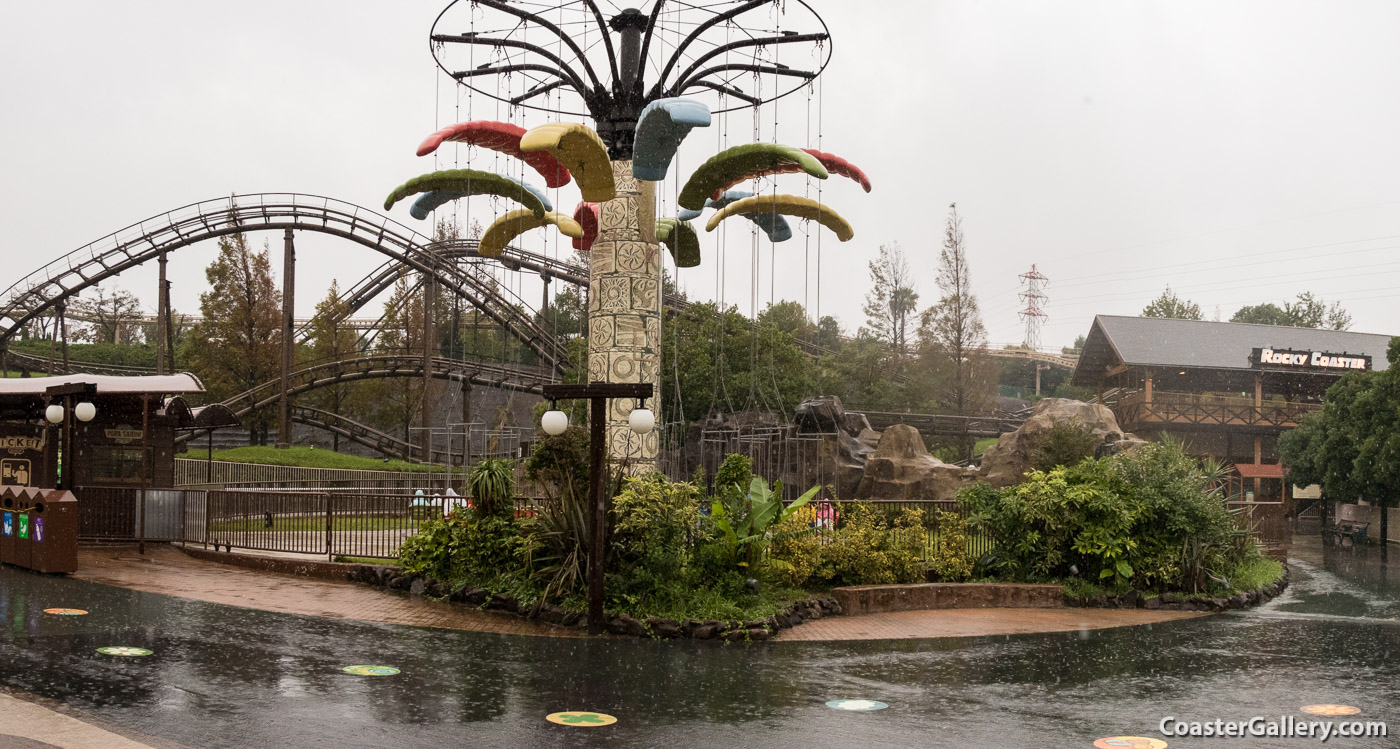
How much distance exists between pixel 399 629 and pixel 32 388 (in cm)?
1063

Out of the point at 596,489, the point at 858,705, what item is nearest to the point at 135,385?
the point at 596,489

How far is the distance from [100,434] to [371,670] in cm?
1191

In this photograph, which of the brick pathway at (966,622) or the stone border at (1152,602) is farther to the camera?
the stone border at (1152,602)

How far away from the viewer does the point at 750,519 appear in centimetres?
1438

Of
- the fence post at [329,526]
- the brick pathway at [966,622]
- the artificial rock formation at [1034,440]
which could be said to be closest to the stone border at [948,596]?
the brick pathway at [966,622]

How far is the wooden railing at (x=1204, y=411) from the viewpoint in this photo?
1672 inches

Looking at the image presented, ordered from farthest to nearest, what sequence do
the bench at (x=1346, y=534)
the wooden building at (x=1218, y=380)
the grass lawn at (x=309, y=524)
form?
the wooden building at (x=1218, y=380)
the bench at (x=1346, y=534)
the grass lawn at (x=309, y=524)

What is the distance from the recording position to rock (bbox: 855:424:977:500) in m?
32.4

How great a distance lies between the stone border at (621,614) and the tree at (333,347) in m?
32.3

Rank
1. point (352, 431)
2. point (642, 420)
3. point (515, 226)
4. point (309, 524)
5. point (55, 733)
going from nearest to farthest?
point (55, 733)
point (642, 420)
point (309, 524)
point (515, 226)
point (352, 431)

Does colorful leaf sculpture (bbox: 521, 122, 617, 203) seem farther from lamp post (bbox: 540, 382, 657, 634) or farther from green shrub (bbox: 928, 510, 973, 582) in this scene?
green shrub (bbox: 928, 510, 973, 582)

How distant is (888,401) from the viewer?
157 ft

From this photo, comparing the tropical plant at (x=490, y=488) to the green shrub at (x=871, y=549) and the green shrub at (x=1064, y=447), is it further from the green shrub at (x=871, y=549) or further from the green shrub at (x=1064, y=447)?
the green shrub at (x=1064, y=447)

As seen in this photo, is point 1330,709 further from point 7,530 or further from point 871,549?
point 7,530
